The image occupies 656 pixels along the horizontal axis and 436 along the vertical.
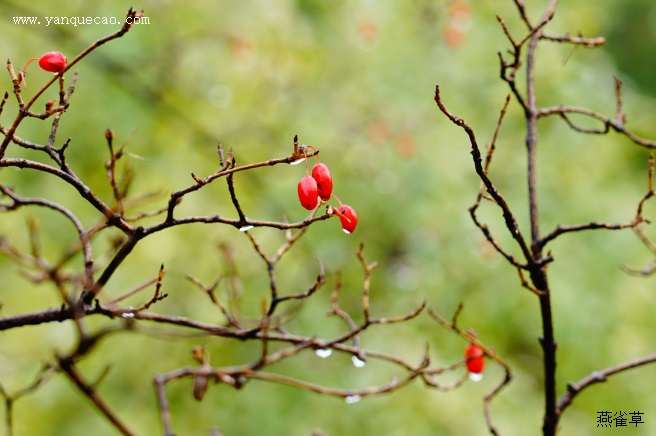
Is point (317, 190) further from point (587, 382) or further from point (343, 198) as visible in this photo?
point (343, 198)

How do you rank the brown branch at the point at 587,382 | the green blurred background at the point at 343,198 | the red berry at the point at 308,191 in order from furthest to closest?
the green blurred background at the point at 343,198 → the brown branch at the point at 587,382 → the red berry at the point at 308,191

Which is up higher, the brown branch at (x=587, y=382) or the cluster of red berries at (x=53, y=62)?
the cluster of red berries at (x=53, y=62)

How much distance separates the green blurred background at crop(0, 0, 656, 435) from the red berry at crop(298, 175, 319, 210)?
179 cm

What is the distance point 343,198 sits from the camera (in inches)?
142

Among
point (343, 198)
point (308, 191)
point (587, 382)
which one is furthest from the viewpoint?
point (343, 198)

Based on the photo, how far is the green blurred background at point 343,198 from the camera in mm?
2930

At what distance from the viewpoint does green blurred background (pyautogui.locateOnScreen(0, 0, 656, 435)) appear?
9.61 ft

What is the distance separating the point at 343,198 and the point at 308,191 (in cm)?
261

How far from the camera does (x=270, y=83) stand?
4320 millimetres

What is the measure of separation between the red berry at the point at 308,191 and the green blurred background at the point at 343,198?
1.79 metres

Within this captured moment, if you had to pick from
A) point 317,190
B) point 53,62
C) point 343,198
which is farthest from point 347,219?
point 343,198

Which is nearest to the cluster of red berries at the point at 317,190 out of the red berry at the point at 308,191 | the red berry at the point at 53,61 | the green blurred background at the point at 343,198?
the red berry at the point at 308,191

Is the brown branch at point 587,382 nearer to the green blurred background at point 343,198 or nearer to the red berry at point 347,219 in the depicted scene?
the red berry at point 347,219

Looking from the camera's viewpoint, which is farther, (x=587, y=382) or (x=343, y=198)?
(x=343, y=198)
